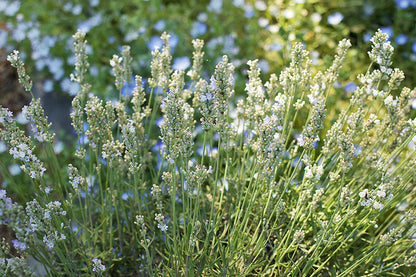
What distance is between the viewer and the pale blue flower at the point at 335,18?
3567 millimetres

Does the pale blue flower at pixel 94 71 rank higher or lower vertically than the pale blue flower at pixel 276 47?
higher

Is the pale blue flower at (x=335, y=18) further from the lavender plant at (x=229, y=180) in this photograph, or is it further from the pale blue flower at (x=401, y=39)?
the lavender plant at (x=229, y=180)

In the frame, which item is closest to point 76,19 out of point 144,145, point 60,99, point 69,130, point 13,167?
point 60,99

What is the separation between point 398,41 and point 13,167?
356 cm

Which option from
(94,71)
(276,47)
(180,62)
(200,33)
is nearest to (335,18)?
(276,47)

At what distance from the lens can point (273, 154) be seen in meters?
1.32

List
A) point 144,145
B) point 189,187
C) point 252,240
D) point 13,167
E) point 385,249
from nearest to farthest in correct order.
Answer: point 189,187
point 252,240
point 385,249
point 144,145
point 13,167

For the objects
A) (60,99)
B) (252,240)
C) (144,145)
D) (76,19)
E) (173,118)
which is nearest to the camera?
(173,118)

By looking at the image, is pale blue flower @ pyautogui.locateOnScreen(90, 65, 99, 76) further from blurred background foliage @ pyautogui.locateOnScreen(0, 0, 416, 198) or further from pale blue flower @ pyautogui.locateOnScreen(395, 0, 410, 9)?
pale blue flower @ pyautogui.locateOnScreen(395, 0, 410, 9)

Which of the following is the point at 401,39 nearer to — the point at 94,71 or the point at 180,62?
the point at 180,62

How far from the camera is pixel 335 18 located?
3598mm

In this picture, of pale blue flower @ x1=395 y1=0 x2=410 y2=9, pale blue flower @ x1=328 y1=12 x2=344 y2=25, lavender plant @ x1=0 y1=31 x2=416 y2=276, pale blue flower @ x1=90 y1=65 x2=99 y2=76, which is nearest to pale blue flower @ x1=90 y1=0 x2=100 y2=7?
pale blue flower @ x1=90 y1=65 x2=99 y2=76

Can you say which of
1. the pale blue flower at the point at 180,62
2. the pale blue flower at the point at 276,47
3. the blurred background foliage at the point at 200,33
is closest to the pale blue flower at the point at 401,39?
the blurred background foliage at the point at 200,33

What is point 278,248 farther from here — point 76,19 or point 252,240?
point 76,19
